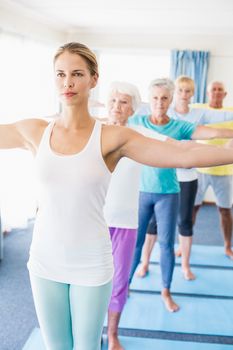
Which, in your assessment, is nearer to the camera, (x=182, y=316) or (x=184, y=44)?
(x=182, y=316)

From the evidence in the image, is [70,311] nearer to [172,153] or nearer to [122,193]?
[172,153]

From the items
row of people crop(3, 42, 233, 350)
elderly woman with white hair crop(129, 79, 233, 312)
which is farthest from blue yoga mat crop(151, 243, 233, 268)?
row of people crop(3, 42, 233, 350)

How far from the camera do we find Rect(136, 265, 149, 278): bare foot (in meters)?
3.30

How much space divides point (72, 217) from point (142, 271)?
85.1 inches

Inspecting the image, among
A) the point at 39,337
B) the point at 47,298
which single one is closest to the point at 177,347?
the point at 39,337

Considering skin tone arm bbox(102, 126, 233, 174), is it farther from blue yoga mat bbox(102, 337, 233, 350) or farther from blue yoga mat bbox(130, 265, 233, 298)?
blue yoga mat bbox(130, 265, 233, 298)

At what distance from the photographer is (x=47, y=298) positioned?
54.1 inches

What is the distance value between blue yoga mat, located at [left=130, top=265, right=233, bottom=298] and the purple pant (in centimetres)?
96

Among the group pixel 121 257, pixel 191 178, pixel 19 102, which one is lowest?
pixel 121 257

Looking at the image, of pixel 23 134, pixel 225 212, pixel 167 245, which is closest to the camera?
pixel 23 134

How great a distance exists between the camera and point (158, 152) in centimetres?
131

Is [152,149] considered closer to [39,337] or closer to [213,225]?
[39,337]

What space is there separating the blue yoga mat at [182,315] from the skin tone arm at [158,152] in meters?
1.61

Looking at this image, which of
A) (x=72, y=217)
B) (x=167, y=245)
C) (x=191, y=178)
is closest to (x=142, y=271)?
(x=167, y=245)
